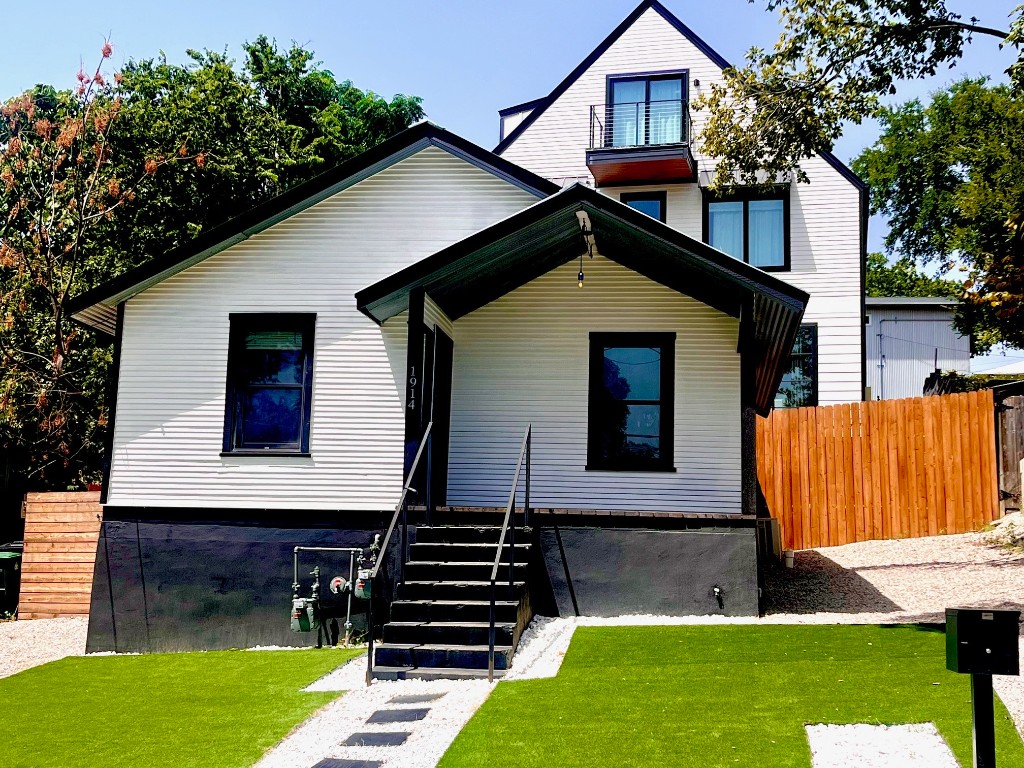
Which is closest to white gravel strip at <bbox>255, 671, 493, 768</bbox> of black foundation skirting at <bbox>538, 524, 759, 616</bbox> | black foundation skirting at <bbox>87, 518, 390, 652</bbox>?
black foundation skirting at <bbox>87, 518, 390, 652</bbox>

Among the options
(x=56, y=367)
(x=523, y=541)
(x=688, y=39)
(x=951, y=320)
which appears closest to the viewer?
(x=523, y=541)

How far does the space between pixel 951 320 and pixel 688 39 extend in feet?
50.0

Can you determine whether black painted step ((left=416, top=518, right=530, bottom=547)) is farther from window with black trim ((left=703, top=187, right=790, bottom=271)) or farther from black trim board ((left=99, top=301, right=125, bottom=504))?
window with black trim ((left=703, top=187, right=790, bottom=271))

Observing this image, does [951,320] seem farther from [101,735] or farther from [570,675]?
[101,735]

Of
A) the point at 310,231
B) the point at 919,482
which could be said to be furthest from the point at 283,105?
the point at 919,482

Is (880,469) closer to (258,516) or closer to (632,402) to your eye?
(632,402)

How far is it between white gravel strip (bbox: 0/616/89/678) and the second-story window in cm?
1473

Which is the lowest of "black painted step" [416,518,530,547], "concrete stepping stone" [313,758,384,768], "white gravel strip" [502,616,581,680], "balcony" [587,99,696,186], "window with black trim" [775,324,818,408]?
"concrete stepping stone" [313,758,384,768]

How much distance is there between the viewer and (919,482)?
17438 millimetres

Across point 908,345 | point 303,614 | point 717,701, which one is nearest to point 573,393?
point 303,614

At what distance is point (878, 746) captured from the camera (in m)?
6.35

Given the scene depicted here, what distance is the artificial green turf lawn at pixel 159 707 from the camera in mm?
7266

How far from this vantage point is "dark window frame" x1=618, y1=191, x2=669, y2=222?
21.7 meters

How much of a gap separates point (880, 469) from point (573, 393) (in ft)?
26.3
